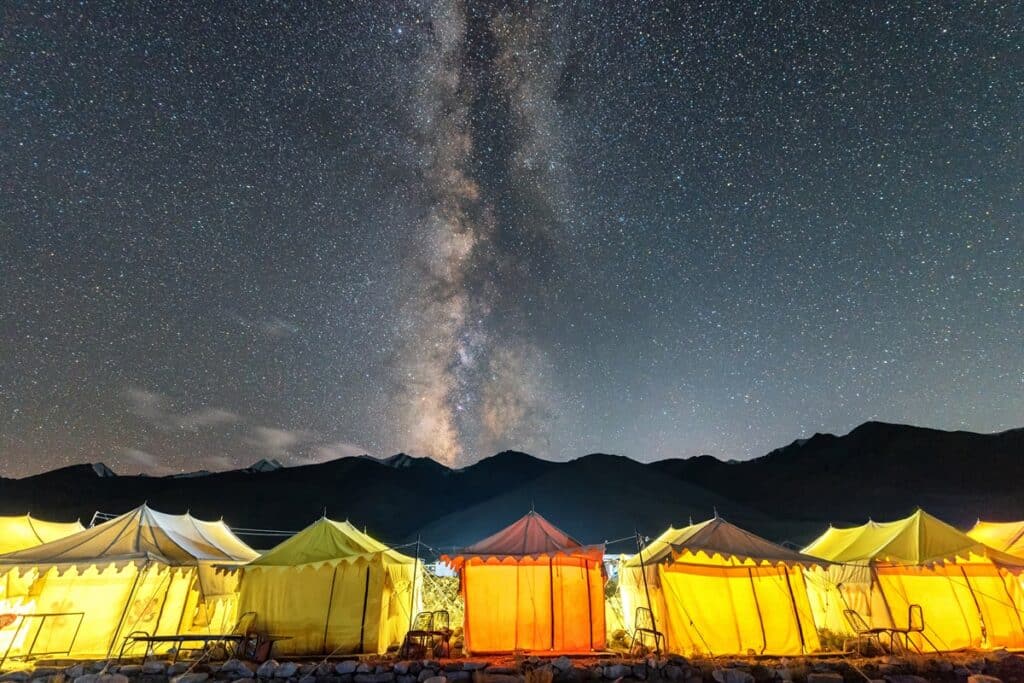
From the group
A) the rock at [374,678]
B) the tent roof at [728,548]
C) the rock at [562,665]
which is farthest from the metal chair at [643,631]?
the rock at [374,678]

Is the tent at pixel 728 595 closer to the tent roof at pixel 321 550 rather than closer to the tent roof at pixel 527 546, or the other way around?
the tent roof at pixel 527 546

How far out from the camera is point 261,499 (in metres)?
60.5

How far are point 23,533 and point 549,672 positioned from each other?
1600cm

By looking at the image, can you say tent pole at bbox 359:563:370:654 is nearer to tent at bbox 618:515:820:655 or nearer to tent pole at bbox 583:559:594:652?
tent pole at bbox 583:559:594:652

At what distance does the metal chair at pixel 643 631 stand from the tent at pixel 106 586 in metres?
9.92

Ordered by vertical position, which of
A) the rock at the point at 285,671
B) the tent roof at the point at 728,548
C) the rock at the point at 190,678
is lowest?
the rock at the point at 190,678

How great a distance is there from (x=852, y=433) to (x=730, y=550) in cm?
6609

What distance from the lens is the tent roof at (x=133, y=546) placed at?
11828 millimetres

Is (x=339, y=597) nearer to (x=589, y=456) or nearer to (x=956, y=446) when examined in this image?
(x=589, y=456)

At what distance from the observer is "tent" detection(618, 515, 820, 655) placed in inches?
489

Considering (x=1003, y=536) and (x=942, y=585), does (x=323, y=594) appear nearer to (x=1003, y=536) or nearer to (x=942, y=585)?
(x=942, y=585)

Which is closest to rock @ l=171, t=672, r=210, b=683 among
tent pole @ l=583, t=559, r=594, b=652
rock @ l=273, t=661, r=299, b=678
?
rock @ l=273, t=661, r=299, b=678

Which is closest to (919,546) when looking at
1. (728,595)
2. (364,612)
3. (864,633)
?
(864,633)

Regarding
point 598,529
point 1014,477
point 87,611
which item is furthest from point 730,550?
point 1014,477
